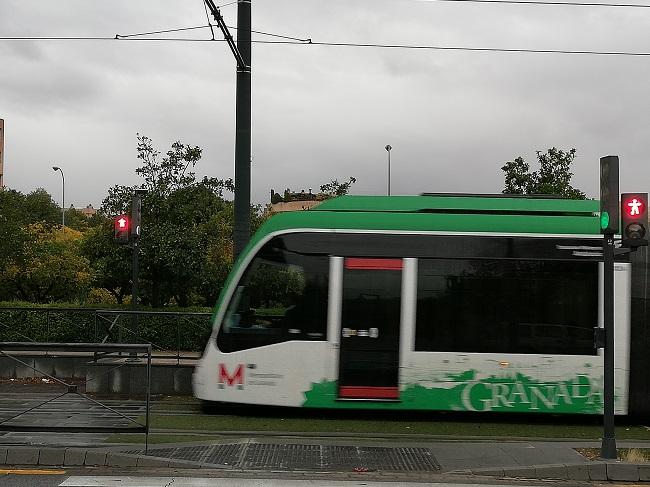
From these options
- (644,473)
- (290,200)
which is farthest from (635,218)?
(290,200)

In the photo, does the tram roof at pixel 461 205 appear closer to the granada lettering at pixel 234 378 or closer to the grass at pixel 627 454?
the granada lettering at pixel 234 378

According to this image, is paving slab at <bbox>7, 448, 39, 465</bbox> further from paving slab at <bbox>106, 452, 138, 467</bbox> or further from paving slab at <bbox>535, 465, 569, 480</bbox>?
paving slab at <bbox>535, 465, 569, 480</bbox>

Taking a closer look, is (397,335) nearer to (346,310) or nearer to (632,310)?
(346,310)

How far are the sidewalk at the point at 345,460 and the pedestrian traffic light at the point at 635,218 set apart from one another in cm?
256

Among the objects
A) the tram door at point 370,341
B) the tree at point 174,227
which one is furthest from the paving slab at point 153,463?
the tree at point 174,227

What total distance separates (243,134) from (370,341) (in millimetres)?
4592

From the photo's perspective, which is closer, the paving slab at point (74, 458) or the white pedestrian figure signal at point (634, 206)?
the paving slab at point (74, 458)

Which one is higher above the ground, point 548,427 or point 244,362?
point 244,362

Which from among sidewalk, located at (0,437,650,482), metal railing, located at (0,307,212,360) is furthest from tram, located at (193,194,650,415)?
sidewalk, located at (0,437,650,482)

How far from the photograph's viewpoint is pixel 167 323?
55.4 feet

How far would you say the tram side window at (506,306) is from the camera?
1180cm

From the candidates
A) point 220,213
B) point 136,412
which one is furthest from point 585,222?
point 220,213

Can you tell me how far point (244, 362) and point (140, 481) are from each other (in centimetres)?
400

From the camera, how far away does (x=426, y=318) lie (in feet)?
38.8
